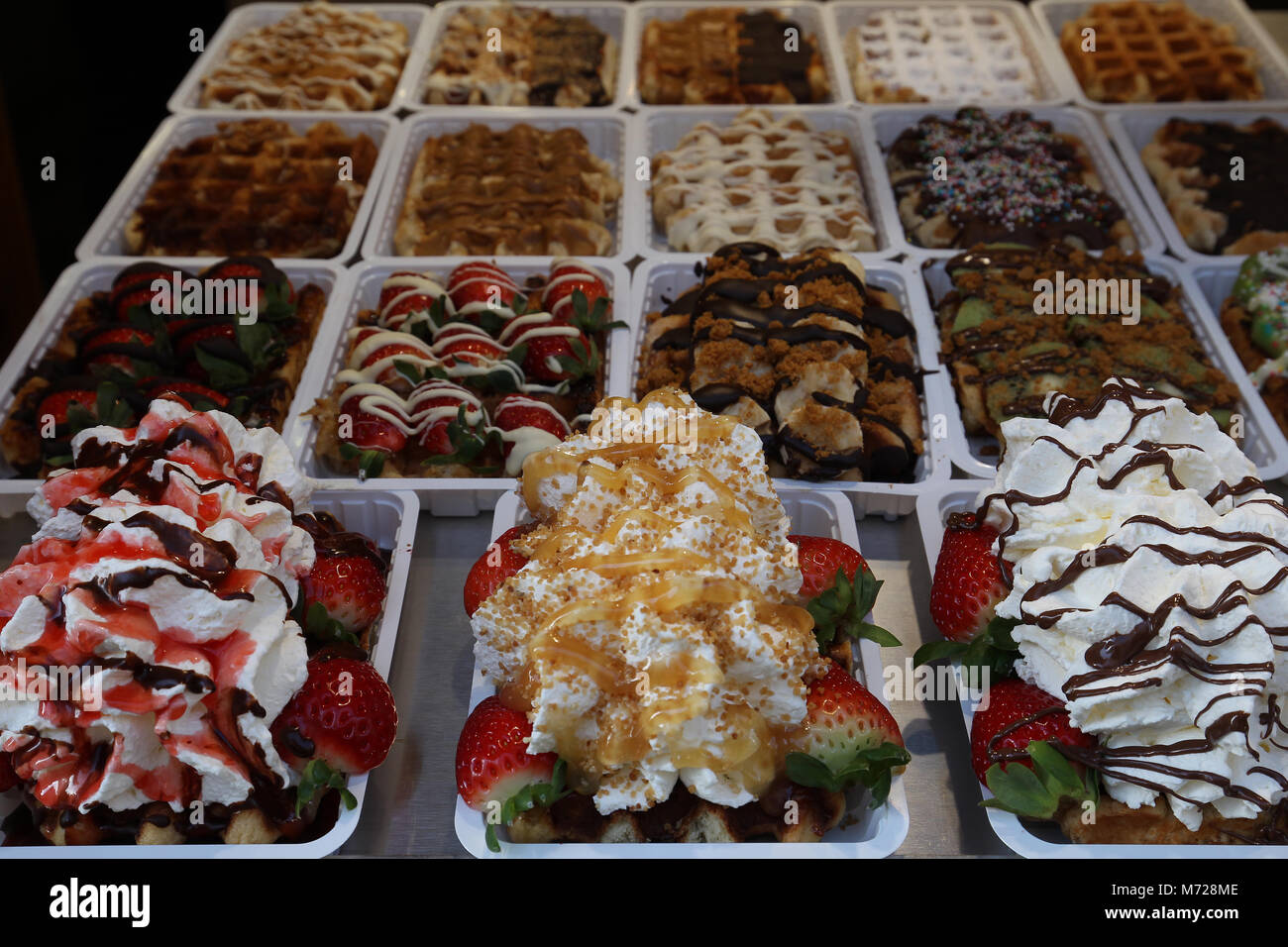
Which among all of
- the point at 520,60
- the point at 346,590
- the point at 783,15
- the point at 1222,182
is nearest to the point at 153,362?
the point at 346,590

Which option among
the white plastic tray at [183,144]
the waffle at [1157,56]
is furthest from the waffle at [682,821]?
the waffle at [1157,56]

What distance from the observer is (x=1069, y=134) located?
10.7ft

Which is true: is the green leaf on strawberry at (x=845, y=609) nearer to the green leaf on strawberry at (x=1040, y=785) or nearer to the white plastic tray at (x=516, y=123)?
the green leaf on strawberry at (x=1040, y=785)

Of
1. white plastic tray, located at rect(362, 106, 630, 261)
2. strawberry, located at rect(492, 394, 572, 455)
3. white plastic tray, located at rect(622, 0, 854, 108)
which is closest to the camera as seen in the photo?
strawberry, located at rect(492, 394, 572, 455)

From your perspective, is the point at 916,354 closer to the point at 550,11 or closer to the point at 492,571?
the point at 492,571

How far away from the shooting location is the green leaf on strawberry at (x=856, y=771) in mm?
1536

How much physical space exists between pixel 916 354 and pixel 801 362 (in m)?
0.42

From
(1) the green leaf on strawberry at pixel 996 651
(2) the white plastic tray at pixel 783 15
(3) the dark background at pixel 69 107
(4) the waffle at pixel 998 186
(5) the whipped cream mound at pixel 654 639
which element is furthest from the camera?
(2) the white plastic tray at pixel 783 15

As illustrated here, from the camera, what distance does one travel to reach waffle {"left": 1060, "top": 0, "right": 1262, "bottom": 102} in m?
3.38

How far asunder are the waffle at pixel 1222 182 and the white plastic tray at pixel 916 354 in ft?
2.72

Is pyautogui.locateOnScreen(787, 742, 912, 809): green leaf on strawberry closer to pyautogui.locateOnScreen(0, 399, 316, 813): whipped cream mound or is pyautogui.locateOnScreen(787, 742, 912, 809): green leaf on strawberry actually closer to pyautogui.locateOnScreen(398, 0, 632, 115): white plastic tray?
pyautogui.locateOnScreen(0, 399, 316, 813): whipped cream mound

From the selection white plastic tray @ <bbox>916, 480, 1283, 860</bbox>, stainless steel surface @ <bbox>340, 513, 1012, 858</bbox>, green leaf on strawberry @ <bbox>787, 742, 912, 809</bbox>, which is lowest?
stainless steel surface @ <bbox>340, 513, 1012, 858</bbox>

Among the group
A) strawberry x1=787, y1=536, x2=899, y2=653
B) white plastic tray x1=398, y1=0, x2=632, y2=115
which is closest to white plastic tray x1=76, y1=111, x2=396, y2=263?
white plastic tray x1=398, y1=0, x2=632, y2=115

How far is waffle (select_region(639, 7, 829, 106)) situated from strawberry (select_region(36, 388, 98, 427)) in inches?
75.5
